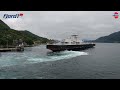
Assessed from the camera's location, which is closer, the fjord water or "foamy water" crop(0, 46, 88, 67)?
the fjord water

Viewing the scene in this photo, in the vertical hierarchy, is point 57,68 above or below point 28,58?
below

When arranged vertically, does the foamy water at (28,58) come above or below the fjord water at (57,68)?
above

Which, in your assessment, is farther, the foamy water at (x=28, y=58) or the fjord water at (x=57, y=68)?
the foamy water at (x=28, y=58)

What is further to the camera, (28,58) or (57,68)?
(28,58)

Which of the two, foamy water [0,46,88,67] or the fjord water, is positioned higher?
foamy water [0,46,88,67]
